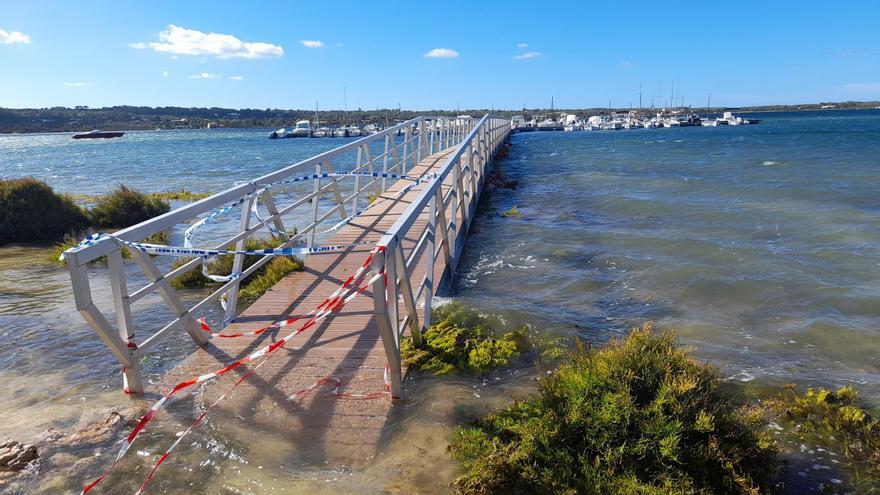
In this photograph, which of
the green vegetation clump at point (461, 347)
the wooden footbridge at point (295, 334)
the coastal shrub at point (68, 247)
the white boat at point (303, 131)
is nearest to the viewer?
the wooden footbridge at point (295, 334)

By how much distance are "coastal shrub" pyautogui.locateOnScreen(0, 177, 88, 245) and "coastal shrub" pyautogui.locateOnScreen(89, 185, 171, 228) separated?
2.11ft

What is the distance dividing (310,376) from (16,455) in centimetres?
193

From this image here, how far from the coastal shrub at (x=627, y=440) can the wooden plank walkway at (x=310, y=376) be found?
0.74 metres

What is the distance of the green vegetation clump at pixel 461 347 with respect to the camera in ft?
15.6

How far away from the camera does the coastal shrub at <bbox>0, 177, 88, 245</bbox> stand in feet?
38.6

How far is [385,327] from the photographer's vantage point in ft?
12.2

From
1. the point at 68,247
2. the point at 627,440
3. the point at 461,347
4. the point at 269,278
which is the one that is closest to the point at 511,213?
the point at 269,278

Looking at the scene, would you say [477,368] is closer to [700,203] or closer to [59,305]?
[59,305]

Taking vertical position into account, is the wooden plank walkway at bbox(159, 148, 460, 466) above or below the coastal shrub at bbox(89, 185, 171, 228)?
below

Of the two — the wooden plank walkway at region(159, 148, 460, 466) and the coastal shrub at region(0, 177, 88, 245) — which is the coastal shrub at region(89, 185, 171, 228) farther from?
the wooden plank walkway at region(159, 148, 460, 466)

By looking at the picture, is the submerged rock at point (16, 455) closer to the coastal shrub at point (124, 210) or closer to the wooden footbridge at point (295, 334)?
the wooden footbridge at point (295, 334)

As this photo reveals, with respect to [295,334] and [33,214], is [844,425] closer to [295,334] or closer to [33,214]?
[295,334]

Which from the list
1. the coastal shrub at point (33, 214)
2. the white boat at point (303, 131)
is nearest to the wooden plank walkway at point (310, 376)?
the coastal shrub at point (33, 214)

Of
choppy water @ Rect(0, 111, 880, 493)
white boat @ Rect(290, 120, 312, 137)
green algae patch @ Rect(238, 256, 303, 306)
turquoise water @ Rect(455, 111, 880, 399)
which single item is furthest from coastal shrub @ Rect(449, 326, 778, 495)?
white boat @ Rect(290, 120, 312, 137)
